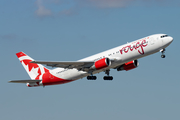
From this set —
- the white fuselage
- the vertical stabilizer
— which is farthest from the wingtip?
the white fuselage

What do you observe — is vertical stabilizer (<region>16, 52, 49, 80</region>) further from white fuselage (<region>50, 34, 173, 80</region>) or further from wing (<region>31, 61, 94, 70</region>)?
white fuselage (<region>50, 34, 173, 80</region>)

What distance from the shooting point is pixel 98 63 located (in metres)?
58.7

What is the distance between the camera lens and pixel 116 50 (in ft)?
190

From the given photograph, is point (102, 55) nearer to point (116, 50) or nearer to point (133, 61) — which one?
point (116, 50)

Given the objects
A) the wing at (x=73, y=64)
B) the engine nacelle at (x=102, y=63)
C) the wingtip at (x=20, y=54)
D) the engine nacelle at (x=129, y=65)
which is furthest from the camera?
the wingtip at (x=20, y=54)

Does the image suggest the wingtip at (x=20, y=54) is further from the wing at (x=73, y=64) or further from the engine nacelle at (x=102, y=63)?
the engine nacelle at (x=102, y=63)

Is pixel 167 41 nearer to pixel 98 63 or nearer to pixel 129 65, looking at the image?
pixel 129 65

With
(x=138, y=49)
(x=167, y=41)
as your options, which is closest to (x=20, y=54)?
(x=138, y=49)

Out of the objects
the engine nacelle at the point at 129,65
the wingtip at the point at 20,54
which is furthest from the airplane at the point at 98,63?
the wingtip at the point at 20,54

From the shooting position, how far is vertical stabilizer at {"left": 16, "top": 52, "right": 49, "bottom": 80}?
68.1 m

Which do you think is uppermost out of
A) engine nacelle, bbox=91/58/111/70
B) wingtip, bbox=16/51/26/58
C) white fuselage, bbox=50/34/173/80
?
wingtip, bbox=16/51/26/58

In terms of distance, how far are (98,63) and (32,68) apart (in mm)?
16801

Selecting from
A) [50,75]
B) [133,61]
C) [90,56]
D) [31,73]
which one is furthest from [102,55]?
[31,73]

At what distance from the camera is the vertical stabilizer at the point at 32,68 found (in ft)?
224
